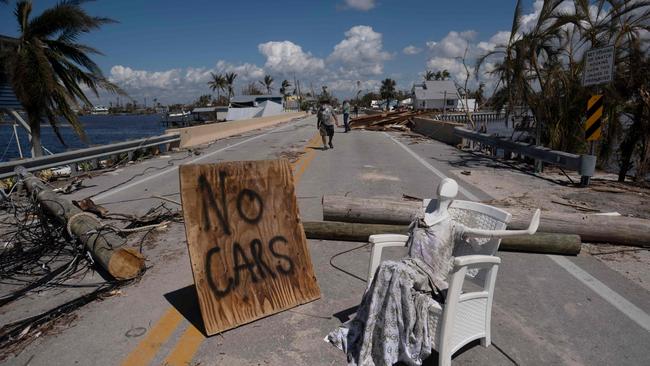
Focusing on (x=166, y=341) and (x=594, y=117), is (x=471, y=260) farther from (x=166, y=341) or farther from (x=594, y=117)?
(x=594, y=117)

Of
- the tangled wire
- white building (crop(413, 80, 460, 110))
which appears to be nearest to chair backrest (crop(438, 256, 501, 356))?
the tangled wire

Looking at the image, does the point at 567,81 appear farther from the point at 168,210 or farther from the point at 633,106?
the point at 168,210

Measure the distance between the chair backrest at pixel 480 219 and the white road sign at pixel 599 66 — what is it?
Result: 8136 mm

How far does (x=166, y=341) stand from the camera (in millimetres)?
3477

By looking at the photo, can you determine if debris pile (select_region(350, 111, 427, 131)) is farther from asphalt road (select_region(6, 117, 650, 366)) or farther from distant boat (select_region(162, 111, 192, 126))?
distant boat (select_region(162, 111, 192, 126))

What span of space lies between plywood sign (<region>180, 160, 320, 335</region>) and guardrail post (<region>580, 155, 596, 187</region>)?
795cm

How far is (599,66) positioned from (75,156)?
13.2 metres

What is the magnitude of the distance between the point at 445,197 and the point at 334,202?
3.25 m

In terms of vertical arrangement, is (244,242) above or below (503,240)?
above

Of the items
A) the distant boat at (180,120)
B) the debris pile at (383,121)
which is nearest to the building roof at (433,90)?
the distant boat at (180,120)

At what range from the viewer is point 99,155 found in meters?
12.8

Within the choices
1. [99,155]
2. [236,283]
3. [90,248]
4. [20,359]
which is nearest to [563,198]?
[236,283]

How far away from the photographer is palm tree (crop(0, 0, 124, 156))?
13099mm

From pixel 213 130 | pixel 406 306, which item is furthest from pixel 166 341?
pixel 213 130
